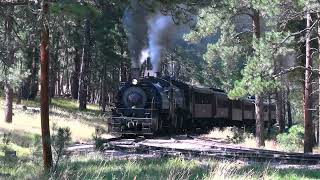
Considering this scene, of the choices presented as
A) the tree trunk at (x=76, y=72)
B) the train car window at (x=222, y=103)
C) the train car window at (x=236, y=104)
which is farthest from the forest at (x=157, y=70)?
the tree trunk at (x=76, y=72)

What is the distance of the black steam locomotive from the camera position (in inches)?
859

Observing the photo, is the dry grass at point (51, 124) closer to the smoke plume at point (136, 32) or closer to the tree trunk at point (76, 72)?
the smoke plume at point (136, 32)

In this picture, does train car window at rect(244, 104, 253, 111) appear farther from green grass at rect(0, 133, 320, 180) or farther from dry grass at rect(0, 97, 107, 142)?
green grass at rect(0, 133, 320, 180)

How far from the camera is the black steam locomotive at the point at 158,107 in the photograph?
21812 mm

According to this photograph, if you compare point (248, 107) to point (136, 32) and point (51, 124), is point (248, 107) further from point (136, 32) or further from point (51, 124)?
point (51, 124)

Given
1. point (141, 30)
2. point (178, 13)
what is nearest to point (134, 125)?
point (141, 30)

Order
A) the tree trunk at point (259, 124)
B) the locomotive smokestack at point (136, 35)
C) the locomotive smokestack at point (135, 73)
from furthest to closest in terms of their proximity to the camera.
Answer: the tree trunk at point (259, 124) → the locomotive smokestack at point (135, 73) → the locomotive smokestack at point (136, 35)

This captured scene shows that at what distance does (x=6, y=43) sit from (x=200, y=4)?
4515 millimetres

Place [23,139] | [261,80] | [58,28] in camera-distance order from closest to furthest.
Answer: [58,28] → [261,80] → [23,139]

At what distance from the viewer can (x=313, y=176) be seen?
1070 cm

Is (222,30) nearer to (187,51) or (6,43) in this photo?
(6,43)

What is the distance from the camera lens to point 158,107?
879 inches

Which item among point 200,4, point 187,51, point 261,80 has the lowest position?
point 261,80

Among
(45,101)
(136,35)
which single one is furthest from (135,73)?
(45,101)
